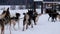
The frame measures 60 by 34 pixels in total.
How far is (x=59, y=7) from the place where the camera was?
1548 centimetres

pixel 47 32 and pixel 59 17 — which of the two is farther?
pixel 59 17

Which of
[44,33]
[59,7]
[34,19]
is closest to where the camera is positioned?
[44,33]

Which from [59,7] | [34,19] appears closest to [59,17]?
[34,19]

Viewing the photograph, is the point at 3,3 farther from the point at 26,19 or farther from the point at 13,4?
the point at 26,19

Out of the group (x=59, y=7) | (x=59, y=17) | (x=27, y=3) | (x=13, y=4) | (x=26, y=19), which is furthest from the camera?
(x=13, y=4)

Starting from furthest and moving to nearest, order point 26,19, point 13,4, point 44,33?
1. point 13,4
2. point 26,19
3. point 44,33

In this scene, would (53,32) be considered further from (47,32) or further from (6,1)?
(6,1)

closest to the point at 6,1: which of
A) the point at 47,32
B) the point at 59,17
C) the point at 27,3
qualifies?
the point at 27,3

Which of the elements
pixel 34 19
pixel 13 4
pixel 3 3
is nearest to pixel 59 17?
pixel 34 19

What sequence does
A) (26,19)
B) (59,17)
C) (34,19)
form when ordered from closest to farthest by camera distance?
(26,19)
(34,19)
(59,17)

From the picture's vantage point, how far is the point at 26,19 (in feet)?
22.9

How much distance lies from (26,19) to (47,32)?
926 mm

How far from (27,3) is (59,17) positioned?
33.2 ft

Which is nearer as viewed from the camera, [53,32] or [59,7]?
[53,32]
